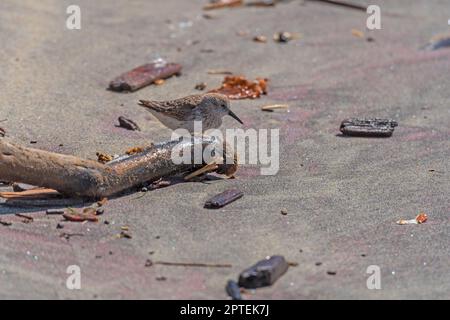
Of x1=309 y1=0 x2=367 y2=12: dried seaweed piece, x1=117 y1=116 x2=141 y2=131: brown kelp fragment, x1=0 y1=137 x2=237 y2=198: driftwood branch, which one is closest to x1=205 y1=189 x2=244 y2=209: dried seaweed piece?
x1=0 y1=137 x2=237 y2=198: driftwood branch

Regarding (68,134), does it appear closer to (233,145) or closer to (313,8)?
(233,145)

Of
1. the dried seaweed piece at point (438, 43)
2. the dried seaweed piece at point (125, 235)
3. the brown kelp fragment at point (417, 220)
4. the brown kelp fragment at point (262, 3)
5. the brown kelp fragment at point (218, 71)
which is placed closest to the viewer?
the dried seaweed piece at point (125, 235)

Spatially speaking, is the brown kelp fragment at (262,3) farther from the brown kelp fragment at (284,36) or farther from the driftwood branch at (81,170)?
the driftwood branch at (81,170)

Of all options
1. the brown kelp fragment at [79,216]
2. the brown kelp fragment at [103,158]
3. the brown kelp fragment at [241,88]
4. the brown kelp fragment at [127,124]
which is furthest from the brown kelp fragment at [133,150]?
the brown kelp fragment at [241,88]

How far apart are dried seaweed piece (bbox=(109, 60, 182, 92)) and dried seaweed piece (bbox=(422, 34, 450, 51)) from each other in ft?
9.54

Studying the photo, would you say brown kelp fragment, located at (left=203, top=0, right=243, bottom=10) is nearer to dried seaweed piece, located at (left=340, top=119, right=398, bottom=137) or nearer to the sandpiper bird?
dried seaweed piece, located at (left=340, top=119, right=398, bottom=137)

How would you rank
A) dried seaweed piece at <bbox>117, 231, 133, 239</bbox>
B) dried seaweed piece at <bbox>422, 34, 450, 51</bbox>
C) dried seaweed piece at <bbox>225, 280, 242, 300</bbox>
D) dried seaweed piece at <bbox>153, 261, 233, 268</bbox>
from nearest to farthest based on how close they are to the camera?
dried seaweed piece at <bbox>225, 280, 242, 300</bbox> < dried seaweed piece at <bbox>153, 261, 233, 268</bbox> < dried seaweed piece at <bbox>117, 231, 133, 239</bbox> < dried seaweed piece at <bbox>422, 34, 450, 51</bbox>

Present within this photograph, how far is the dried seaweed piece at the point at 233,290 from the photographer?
5.62m

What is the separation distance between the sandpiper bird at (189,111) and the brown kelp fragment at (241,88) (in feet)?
4.43

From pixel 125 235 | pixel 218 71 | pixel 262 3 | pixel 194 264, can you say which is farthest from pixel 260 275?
pixel 262 3

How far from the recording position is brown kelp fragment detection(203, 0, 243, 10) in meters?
12.2

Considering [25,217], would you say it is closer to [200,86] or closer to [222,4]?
[200,86]

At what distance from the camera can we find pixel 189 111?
7918mm

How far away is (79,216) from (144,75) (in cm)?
341
